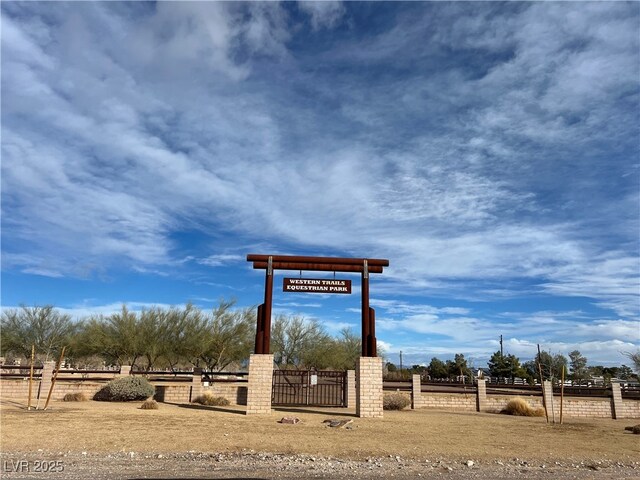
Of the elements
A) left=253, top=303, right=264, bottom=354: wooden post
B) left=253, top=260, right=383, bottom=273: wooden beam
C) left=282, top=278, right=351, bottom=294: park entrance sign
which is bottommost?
left=253, top=303, right=264, bottom=354: wooden post

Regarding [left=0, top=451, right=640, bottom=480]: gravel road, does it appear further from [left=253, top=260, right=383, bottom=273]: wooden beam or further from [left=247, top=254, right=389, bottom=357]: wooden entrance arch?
[left=253, top=260, right=383, bottom=273]: wooden beam

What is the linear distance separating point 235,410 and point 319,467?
10786 mm

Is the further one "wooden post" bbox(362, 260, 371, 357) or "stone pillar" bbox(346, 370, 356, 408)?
"stone pillar" bbox(346, 370, 356, 408)

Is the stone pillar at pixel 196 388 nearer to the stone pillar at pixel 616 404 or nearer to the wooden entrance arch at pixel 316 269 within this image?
the wooden entrance arch at pixel 316 269

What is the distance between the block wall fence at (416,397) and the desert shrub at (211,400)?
501mm

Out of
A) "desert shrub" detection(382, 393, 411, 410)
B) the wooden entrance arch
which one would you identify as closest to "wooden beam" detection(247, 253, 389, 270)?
the wooden entrance arch

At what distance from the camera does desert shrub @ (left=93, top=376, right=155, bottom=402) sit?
21453 mm

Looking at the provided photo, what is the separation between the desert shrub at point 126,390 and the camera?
2145cm

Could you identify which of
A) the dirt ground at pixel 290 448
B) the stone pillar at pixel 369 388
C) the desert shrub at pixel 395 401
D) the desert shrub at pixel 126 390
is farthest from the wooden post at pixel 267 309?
the desert shrub at pixel 126 390

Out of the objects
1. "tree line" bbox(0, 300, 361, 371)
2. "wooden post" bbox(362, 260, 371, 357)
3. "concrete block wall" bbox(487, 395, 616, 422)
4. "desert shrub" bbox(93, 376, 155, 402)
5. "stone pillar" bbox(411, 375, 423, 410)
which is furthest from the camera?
"tree line" bbox(0, 300, 361, 371)

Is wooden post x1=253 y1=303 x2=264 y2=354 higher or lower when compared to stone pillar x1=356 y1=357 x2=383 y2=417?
higher

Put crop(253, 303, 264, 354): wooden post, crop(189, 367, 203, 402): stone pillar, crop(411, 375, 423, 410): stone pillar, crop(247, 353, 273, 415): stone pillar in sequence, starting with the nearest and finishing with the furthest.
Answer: crop(247, 353, 273, 415): stone pillar
crop(253, 303, 264, 354): wooden post
crop(189, 367, 203, 402): stone pillar
crop(411, 375, 423, 410): stone pillar

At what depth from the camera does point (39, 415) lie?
608 inches

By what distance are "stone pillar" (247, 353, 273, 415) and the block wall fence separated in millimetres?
5688
